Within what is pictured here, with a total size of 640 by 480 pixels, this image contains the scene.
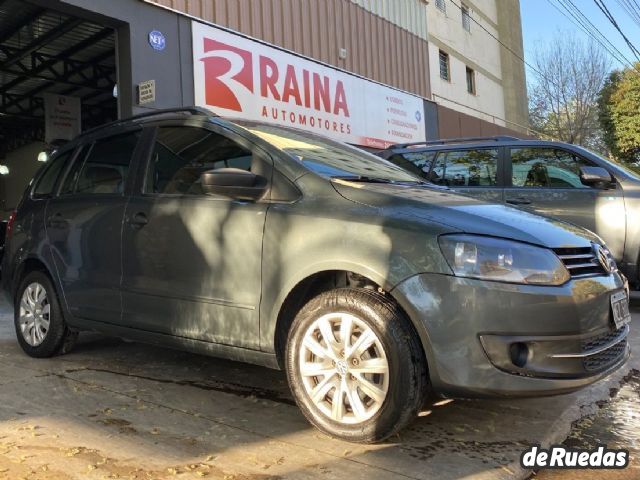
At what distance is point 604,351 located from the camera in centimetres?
296

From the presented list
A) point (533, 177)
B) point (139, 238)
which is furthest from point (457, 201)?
point (533, 177)

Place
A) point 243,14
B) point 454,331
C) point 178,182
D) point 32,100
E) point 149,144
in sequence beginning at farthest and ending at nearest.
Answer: point 32,100 → point 243,14 → point 149,144 → point 178,182 → point 454,331

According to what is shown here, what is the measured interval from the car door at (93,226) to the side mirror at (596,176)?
15.0ft

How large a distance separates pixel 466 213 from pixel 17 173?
2604 cm

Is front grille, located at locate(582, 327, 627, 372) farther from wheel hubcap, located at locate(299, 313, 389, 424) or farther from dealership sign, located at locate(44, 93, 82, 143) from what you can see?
dealership sign, located at locate(44, 93, 82, 143)

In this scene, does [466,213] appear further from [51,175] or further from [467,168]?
[467,168]

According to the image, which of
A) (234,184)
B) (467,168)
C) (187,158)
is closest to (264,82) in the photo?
(467,168)

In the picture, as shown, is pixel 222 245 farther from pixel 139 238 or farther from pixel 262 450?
pixel 262 450

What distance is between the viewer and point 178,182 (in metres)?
3.83

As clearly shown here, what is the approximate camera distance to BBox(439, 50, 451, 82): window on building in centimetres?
1881

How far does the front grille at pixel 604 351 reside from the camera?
2830 mm

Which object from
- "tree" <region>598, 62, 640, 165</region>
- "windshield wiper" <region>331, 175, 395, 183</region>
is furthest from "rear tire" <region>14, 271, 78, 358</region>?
"tree" <region>598, 62, 640, 165</region>

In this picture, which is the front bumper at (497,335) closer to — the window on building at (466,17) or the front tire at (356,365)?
the front tire at (356,365)

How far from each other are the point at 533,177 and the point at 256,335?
4.73 m
